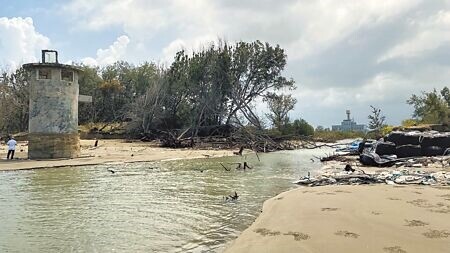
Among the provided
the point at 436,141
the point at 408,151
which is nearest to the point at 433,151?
the point at 436,141

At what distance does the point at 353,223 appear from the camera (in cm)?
848

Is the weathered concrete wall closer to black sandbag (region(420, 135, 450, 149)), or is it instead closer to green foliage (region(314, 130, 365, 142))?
black sandbag (region(420, 135, 450, 149))

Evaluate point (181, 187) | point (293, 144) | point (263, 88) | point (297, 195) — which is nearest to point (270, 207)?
point (297, 195)

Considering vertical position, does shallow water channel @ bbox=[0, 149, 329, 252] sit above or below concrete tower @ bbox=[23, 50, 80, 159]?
below

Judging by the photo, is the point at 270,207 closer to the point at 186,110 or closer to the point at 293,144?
the point at 293,144

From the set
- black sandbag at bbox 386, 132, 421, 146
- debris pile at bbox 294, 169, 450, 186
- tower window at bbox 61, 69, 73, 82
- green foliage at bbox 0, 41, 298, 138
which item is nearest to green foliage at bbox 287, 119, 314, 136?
green foliage at bbox 0, 41, 298, 138

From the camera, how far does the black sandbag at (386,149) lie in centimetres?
2548

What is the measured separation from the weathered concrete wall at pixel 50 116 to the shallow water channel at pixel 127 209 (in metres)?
5.48

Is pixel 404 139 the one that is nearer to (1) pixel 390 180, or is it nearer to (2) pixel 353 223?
(1) pixel 390 180

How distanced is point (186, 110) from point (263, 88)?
938 centimetres

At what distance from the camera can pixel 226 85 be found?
5025 cm

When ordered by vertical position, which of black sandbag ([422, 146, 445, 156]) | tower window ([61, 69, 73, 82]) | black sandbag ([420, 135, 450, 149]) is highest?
tower window ([61, 69, 73, 82])

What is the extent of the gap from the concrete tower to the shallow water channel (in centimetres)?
552

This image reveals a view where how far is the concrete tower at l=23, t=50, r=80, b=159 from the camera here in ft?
87.8
